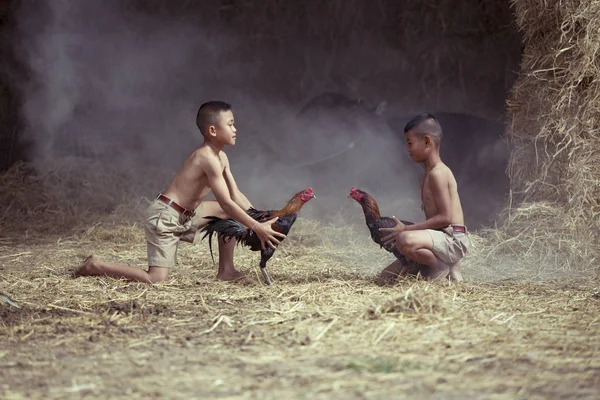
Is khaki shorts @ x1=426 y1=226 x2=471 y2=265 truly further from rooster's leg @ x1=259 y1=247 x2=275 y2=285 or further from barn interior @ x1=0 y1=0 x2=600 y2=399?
rooster's leg @ x1=259 y1=247 x2=275 y2=285

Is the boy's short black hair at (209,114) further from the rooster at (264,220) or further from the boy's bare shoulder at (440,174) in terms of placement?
the boy's bare shoulder at (440,174)

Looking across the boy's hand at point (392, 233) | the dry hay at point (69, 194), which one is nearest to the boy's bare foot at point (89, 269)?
the boy's hand at point (392, 233)

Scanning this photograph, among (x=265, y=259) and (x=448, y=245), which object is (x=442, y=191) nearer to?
(x=448, y=245)

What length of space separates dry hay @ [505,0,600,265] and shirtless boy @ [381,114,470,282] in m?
1.26

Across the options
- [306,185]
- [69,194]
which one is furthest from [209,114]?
[306,185]

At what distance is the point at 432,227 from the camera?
509 centimetres

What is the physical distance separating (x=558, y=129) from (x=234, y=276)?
2.75 metres

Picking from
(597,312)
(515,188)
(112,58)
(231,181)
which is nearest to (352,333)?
(597,312)

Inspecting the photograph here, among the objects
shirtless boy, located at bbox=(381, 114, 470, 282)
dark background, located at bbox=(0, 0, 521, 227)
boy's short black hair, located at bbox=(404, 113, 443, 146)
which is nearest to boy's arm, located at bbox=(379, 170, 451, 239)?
shirtless boy, located at bbox=(381, 114, 470, 282)

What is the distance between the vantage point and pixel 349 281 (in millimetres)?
5188

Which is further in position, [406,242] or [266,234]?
[266,234]

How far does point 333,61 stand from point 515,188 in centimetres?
465

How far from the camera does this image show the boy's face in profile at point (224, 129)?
5.45 metres

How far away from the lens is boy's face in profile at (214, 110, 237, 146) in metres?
5.45
